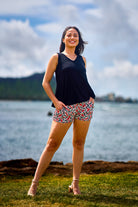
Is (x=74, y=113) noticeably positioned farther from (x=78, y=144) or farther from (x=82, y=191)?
(x=82, y=191)

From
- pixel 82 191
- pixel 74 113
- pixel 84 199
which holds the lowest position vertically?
pixel 82 191

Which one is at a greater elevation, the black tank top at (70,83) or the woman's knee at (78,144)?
the black tank top at (70,83)

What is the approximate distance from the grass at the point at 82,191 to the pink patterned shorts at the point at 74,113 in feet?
3.50

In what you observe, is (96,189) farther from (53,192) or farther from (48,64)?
(48,64)

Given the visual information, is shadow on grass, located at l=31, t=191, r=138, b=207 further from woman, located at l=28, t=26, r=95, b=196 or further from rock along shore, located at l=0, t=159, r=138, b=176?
rock along shore, located at l=0, t=159, r=138, b=176

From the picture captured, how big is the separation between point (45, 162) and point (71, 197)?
1.96 ft

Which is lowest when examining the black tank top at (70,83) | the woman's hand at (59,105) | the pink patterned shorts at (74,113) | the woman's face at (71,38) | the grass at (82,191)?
the grass at (82,191)

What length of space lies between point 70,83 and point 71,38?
678mm

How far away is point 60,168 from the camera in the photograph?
626 cm

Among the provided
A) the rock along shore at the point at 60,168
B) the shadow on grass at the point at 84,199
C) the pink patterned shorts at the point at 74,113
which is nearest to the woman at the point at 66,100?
the pink patterned shorts at the point at 74,113

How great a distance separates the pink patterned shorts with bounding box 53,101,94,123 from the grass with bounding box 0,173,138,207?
107cm

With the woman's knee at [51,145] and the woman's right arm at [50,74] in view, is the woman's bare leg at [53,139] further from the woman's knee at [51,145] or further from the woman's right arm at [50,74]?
the woman's right arm at [50,74]

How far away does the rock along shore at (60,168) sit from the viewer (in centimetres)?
608

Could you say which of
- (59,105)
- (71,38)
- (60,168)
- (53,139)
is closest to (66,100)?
(59,105)
